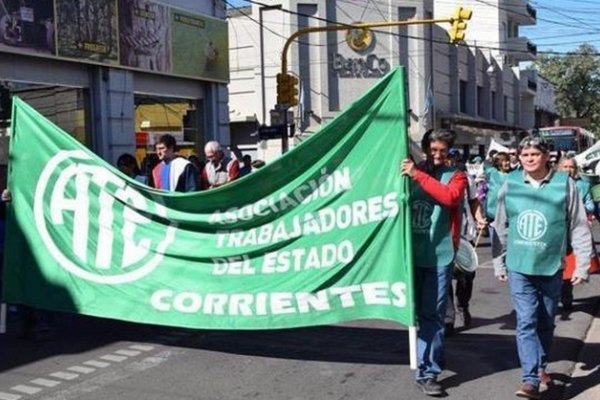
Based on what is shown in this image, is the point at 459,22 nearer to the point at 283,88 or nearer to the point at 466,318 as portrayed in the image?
the point at 283,88

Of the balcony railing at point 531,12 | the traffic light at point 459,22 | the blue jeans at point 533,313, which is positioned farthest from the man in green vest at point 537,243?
the balcony railing at point 531,12

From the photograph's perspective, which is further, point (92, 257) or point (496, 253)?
point (92, 257)

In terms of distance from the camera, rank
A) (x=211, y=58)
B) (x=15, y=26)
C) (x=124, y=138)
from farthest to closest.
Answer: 1. (x=211, y=58)
2. (x=124, y=138)
3. (x=15, y=26)

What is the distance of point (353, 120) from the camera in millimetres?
5672

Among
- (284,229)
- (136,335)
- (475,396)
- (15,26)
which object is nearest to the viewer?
(475,396)

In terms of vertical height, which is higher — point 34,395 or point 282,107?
point 282,107

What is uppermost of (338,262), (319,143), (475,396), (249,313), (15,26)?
(15,26)

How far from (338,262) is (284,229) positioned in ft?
1.53

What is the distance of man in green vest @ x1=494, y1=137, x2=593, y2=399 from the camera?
5.21m

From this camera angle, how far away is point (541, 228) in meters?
5.23

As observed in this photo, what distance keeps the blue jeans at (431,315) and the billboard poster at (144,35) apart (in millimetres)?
11969

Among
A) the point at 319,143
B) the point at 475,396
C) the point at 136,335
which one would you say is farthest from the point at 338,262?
the point at 136,335

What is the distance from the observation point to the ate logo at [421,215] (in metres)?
5.57

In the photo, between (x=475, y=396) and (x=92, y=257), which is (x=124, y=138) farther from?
(x=475, y=396)
